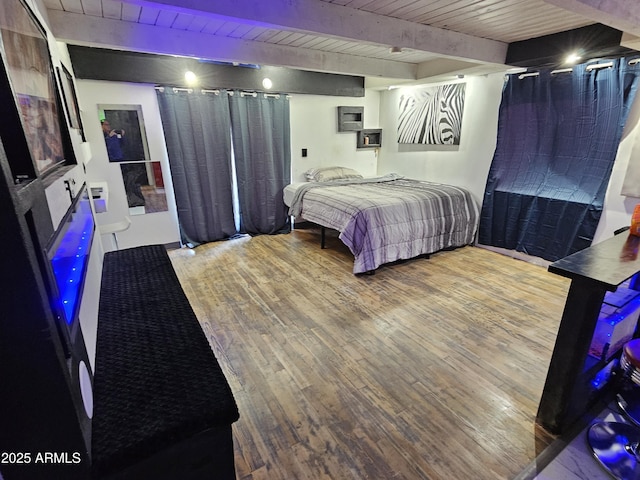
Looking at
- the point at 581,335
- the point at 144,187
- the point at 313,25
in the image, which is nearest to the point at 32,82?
the point at 313,25

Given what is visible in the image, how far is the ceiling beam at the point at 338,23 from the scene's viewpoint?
1.90 meters

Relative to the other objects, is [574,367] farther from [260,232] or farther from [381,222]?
[260,232]

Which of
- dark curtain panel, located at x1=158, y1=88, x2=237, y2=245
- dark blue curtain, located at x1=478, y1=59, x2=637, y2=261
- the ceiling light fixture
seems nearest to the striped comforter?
dark blue curtain, located at x1=478, y1=59, x2=637, y2=261

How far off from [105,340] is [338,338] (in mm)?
→ 1510

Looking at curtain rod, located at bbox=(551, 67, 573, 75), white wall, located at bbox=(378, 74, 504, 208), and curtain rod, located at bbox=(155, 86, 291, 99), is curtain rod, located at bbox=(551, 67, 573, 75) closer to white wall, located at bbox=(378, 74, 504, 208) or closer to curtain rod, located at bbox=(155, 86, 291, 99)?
→ white wall, located at bbox=(378, 74, 504, 208)

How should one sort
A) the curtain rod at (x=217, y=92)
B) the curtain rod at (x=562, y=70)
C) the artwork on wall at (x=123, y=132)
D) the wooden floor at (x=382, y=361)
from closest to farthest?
the wooden floor at (x=382, y=361) < the curtain rod at (x=562, y=70) < the artwork on wall at (x=123, y=132) < the curtain rod at (x=217, y=92)

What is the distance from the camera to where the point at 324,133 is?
16.6 ft

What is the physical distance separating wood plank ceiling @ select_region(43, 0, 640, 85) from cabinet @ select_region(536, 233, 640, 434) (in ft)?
4.09

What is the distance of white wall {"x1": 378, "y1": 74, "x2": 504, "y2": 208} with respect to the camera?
3.90 metres

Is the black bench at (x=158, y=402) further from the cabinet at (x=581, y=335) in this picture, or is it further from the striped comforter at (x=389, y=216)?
the striped comforter at (x=389, y=216)

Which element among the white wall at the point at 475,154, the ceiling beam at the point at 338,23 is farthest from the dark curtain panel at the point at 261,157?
the ceiling beam at the point at 338,23

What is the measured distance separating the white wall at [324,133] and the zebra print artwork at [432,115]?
0.61 m

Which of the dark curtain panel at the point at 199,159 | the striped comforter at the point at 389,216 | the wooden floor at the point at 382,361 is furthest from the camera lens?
the dark curtain panel at the point at 199,159

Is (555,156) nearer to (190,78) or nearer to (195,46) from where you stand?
(195,46)
